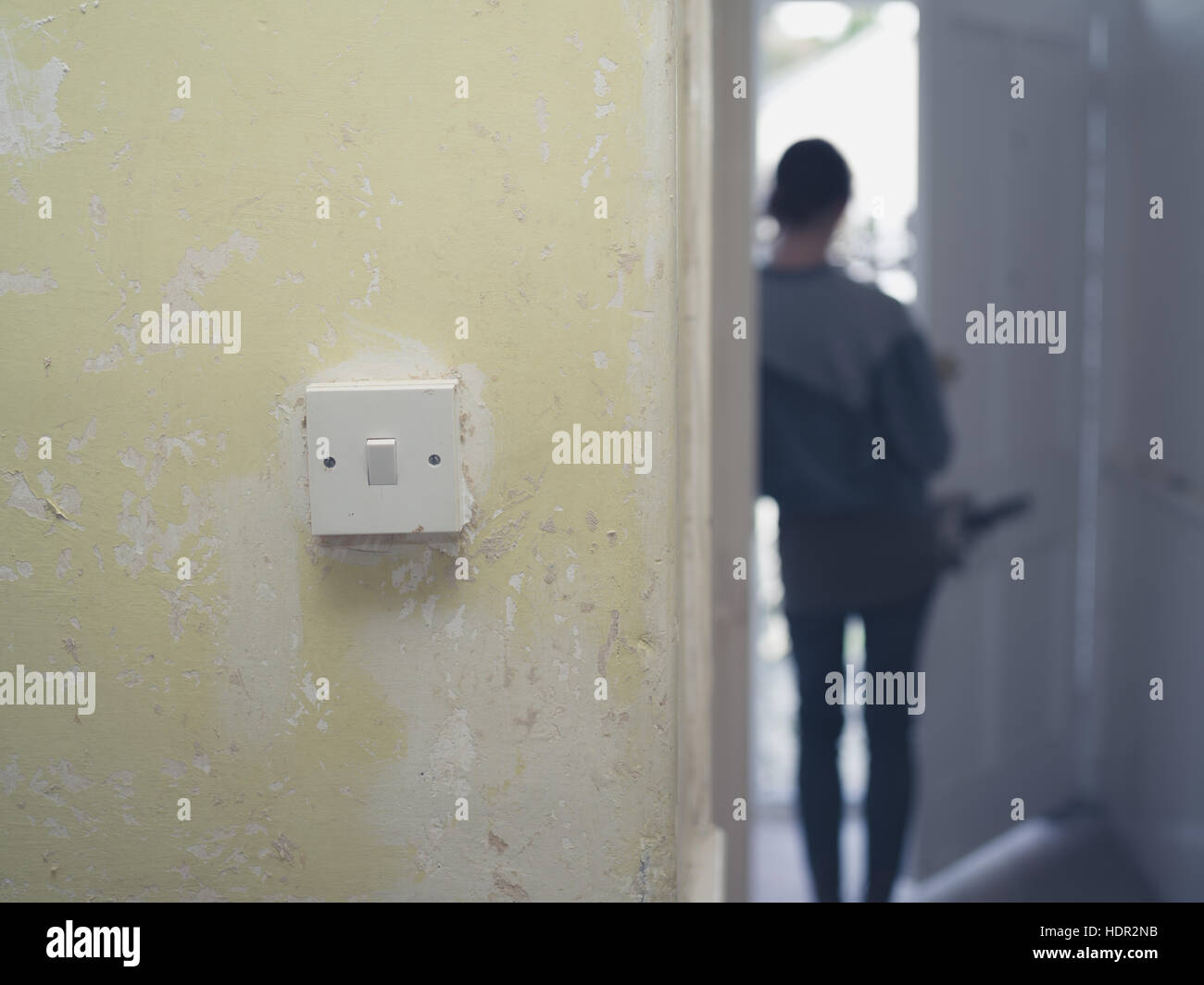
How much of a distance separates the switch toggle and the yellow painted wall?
5 cm

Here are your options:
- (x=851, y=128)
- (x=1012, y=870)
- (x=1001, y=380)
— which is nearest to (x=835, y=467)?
(x=1001, y=380)

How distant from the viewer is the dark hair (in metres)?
1.33

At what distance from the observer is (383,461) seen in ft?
1.44

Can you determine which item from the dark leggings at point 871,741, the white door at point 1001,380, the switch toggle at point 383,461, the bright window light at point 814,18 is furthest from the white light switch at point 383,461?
the bright window light at point 814,18

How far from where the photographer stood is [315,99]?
1.47 feet

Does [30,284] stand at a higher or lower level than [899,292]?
lower

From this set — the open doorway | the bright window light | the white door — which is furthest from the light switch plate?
the bright window light

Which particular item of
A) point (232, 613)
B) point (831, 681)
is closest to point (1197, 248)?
point (831, 681)

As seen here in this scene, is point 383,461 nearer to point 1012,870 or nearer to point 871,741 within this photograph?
point 871,741

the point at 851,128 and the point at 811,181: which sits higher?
the point at 851,128

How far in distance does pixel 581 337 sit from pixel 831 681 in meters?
1.14

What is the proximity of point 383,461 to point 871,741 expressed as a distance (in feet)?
4.28

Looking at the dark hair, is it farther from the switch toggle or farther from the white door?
the switch toggle
